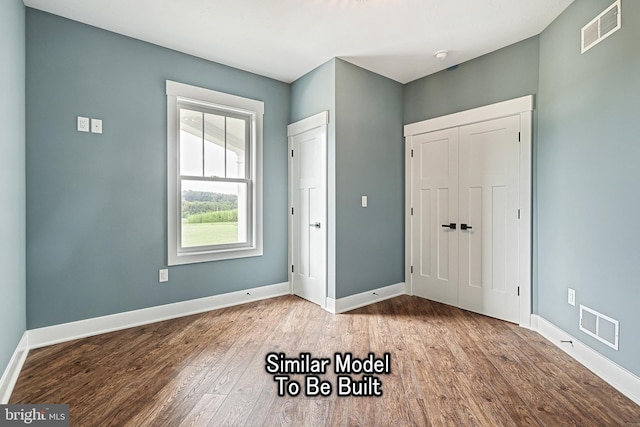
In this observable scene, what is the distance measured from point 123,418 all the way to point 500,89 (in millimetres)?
3938

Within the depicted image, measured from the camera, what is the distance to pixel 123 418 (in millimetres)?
1684

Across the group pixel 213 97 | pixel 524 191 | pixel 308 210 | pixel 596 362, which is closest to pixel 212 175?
pixel 213 97

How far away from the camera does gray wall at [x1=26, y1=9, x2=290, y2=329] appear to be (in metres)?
2.56

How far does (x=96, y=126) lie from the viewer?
2785 millimetres

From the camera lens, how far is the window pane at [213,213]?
3.35 meters

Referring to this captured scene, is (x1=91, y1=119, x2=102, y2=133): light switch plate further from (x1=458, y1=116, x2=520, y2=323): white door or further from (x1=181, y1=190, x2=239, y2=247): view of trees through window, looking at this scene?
(x1=458, y1=116, x2=520, y2=323): white door

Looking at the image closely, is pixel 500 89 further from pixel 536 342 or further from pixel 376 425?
pixel 376 425

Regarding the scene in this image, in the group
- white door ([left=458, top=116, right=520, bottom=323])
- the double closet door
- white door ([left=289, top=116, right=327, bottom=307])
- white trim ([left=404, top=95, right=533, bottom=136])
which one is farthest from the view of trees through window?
white door ([left=458, top=116, right=520, bottom=323])

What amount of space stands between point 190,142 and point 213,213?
0.80 m

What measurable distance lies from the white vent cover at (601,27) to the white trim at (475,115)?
645 millimetres

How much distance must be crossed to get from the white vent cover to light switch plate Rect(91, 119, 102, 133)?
3.93m

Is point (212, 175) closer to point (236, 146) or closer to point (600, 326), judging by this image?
point (236, 146)

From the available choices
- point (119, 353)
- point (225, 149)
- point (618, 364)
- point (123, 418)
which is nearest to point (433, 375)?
point (618, 364)

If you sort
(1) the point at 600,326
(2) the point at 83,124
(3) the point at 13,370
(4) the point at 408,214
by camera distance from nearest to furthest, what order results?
1. (3) the point at 13,370
2. (1) the point at 600,326
3. (2) the point at 83,124
4. (4) the point at 408,214
